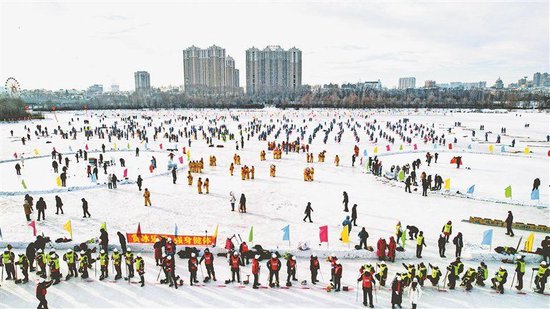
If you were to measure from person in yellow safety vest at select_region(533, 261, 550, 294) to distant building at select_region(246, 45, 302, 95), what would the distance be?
166 m

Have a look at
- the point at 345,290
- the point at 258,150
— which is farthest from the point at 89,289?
the point at 258,150

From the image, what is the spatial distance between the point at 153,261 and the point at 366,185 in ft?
41.2

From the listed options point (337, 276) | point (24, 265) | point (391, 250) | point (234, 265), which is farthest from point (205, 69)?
point (337, 276)

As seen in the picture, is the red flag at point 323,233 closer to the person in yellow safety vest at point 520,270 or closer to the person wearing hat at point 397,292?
the person wearing hat at point 397,292

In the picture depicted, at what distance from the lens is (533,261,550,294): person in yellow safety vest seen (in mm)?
9633

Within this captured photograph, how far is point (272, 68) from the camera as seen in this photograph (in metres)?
179

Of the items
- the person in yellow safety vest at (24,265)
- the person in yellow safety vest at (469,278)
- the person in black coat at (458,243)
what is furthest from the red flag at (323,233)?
the person in yellow safety vest at (24,265)

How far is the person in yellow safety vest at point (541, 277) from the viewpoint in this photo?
31.6 feet

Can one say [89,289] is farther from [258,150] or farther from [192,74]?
[192,74]

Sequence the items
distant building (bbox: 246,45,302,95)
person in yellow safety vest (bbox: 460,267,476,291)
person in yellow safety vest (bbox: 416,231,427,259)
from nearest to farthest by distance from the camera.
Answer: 1. person in yellow safety vest (bbox: 460,267,476,291)
2. person in yellow safety vest (bbox: 416,231,427,259)
3. distant building (bbox: 246,45,302,95)

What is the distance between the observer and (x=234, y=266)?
10164 mm

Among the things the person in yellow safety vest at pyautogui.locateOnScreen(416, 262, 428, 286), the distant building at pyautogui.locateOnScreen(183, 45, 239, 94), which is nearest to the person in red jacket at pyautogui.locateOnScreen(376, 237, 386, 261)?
the person in yellow safety vest at pyautogui.locateOnScreen(416, 262, 428, 286)

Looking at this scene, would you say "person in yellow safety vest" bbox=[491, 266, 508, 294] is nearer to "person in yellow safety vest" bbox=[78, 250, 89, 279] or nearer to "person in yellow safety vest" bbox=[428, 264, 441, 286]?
"person in yellow safety vest" bbox=[428, 264, 441, 286]

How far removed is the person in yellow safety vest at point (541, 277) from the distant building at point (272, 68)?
16628 centimetres
